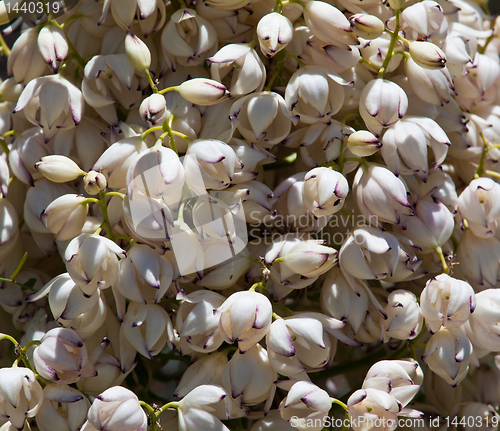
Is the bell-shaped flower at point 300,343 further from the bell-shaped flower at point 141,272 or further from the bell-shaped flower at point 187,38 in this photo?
the bell-shaped flower at point 187,38

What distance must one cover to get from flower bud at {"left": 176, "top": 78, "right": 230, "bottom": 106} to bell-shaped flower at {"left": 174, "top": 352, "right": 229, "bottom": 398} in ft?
0.79

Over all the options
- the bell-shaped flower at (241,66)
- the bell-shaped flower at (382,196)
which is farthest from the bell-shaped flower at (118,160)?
the bell-shaped flower at (382,196)

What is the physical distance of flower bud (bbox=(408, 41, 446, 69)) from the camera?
0.51 meters

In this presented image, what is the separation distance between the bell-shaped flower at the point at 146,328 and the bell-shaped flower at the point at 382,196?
216 mm

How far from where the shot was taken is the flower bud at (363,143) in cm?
48

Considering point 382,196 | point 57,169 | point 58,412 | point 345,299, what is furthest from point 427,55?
point 58,412

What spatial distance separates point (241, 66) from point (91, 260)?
233 mm

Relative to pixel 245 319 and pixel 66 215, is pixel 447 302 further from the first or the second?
pixel 66 215

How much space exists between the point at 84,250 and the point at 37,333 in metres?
0.13

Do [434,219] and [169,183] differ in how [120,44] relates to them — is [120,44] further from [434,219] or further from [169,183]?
[434,219]

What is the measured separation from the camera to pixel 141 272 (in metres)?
0.46

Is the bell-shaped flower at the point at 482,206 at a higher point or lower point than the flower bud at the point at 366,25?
lower

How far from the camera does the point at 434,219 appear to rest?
0.53 m

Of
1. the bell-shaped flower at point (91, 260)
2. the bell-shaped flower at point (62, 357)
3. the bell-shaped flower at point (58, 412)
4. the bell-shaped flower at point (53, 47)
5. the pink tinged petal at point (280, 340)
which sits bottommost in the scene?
the bell-shaped flower at point (58, 412)
